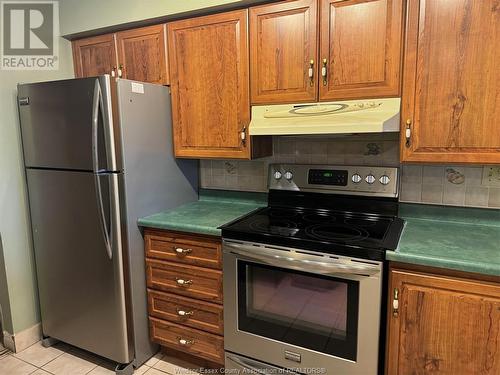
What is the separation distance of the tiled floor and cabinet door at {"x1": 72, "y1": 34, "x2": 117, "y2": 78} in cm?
180

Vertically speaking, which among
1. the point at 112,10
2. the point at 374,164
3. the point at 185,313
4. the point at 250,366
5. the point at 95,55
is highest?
the point at 112,10

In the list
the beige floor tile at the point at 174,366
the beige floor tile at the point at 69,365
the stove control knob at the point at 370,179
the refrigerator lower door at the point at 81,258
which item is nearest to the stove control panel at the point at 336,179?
the stove control knob at the point at 370,179

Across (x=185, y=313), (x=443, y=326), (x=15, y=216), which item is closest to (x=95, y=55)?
(x=15, y=216)

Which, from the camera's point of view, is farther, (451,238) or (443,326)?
(451,238)

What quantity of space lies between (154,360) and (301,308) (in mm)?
1079

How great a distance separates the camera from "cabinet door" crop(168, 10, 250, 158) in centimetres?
192

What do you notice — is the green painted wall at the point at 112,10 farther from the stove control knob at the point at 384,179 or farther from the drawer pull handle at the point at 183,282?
the drawer pull handle at the point at 183,282

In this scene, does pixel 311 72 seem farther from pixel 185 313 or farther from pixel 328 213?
pixel 185 313

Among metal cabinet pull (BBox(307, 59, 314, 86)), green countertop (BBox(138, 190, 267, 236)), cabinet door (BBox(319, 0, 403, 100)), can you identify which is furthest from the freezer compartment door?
cabinet door (BBox(319, 0, 403, 100))

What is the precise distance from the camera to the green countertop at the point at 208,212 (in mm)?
1877

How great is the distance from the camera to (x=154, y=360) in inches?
84.7

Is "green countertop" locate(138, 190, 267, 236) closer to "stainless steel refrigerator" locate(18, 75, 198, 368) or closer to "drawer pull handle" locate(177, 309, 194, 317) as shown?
"stainless steel refrigerator" locate(18, 75, 198, 368)

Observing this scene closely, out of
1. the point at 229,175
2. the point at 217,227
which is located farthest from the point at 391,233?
the point at 229,175

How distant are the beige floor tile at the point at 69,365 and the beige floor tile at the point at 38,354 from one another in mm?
48
